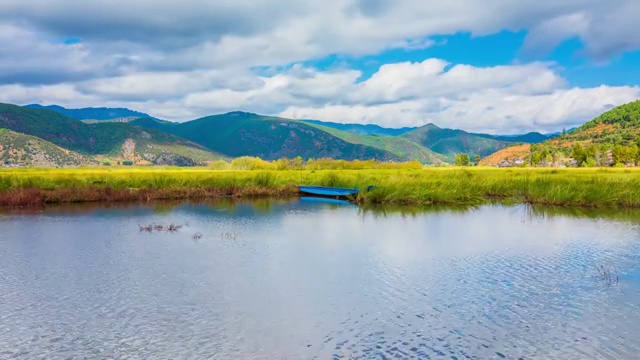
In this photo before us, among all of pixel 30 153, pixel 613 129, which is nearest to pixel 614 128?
pixel 613 129

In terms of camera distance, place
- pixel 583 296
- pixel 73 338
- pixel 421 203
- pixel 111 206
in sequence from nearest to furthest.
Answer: pixel 73 338 < pixel 583 296 < pixel 111 206 < pixel 421 203

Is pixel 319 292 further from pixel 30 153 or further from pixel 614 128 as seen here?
pixel 614 128

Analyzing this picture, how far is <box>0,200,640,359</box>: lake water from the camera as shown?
7.94 meters

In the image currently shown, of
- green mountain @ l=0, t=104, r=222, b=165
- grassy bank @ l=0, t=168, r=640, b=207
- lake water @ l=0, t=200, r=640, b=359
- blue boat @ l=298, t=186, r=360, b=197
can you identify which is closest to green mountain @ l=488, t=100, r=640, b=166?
grassy bank @ l=0, t=168, r=640, b=207

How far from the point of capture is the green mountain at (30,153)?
113m

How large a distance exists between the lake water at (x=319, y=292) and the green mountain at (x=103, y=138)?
5375 inches

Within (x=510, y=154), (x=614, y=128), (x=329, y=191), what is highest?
(x=614, y=128)

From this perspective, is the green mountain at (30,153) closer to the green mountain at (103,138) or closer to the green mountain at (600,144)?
the green mountain at (103,138)

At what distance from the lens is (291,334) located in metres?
8.39

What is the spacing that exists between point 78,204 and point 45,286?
20.7 metres

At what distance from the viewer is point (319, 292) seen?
10875 mm

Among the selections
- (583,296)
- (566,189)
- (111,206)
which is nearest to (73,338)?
(583,296)

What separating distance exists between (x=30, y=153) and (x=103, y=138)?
4884cm

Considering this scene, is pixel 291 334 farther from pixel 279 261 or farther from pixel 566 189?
pixel 566 189
